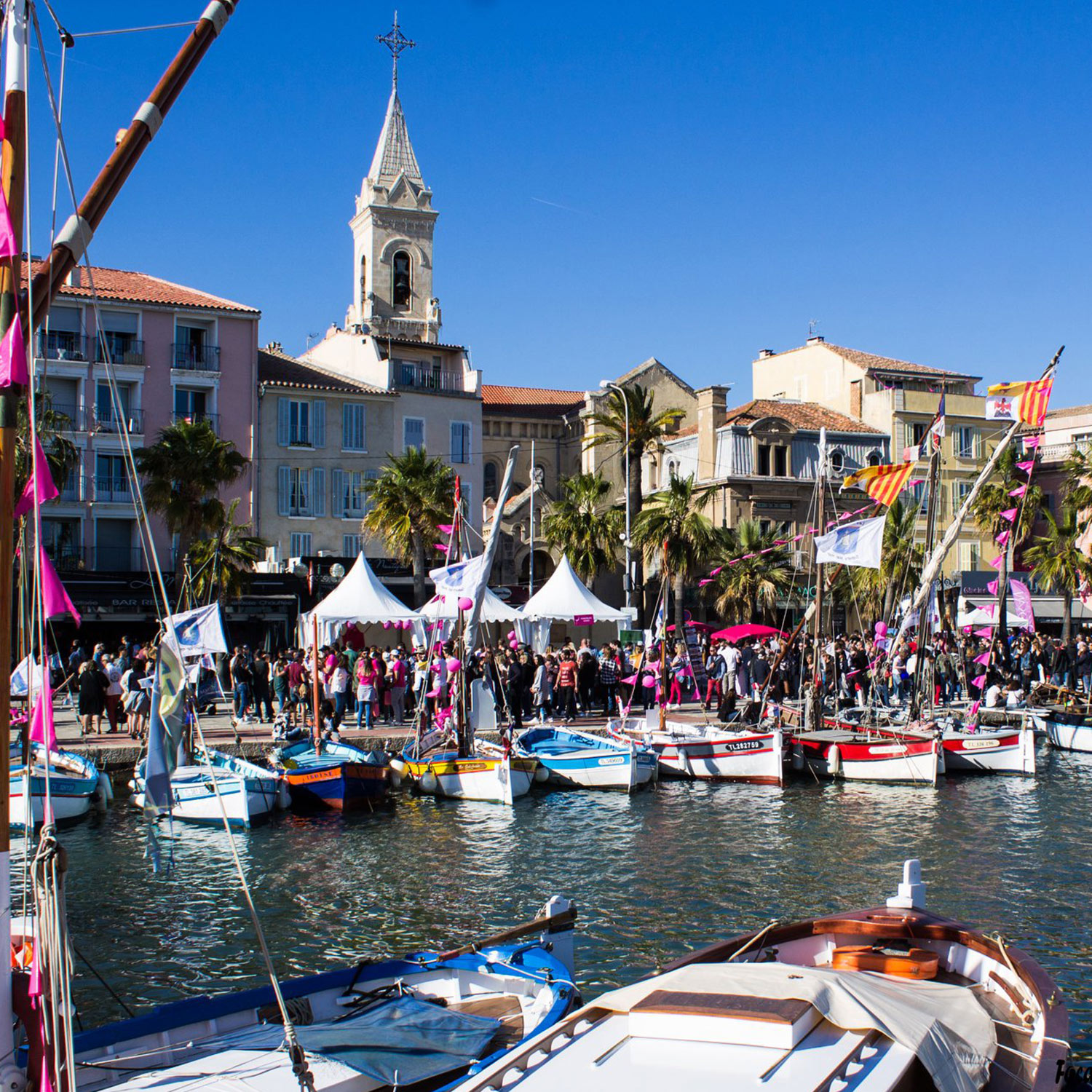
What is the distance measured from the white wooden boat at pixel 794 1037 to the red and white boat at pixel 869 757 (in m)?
18.4

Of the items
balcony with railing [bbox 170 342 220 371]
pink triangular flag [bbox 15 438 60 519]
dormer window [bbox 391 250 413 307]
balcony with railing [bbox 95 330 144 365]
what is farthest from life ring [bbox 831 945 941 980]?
dormer window [bbox 391 250 413 307]

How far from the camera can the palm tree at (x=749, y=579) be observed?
5419 centimetres

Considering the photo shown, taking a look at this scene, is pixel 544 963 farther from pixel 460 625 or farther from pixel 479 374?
pixel 479 374

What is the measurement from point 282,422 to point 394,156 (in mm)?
28201

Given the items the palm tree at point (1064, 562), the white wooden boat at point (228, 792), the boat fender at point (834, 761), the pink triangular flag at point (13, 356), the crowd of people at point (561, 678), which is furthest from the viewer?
the palm tree at point (1064, 562)

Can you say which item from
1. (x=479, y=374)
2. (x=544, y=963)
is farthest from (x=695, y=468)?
(x=544, y=963)

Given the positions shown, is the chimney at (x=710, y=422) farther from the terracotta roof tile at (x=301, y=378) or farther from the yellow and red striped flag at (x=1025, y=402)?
the yellow and red striped flag at (x=1025, y=402)

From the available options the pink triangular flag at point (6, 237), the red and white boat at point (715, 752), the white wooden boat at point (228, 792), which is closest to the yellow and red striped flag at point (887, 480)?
the red and white boat at point (715, 752)

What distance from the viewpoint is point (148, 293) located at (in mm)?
53688

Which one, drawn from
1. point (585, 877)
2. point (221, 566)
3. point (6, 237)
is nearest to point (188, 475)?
point (221, 566)

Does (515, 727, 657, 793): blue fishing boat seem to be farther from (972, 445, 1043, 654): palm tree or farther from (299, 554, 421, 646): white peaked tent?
(972, 445, 1043, 654): palm tree

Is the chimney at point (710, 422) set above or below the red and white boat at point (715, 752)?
above

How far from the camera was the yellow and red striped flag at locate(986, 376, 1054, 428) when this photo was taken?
98.1ft

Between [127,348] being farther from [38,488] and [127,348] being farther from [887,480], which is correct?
[38,488]
